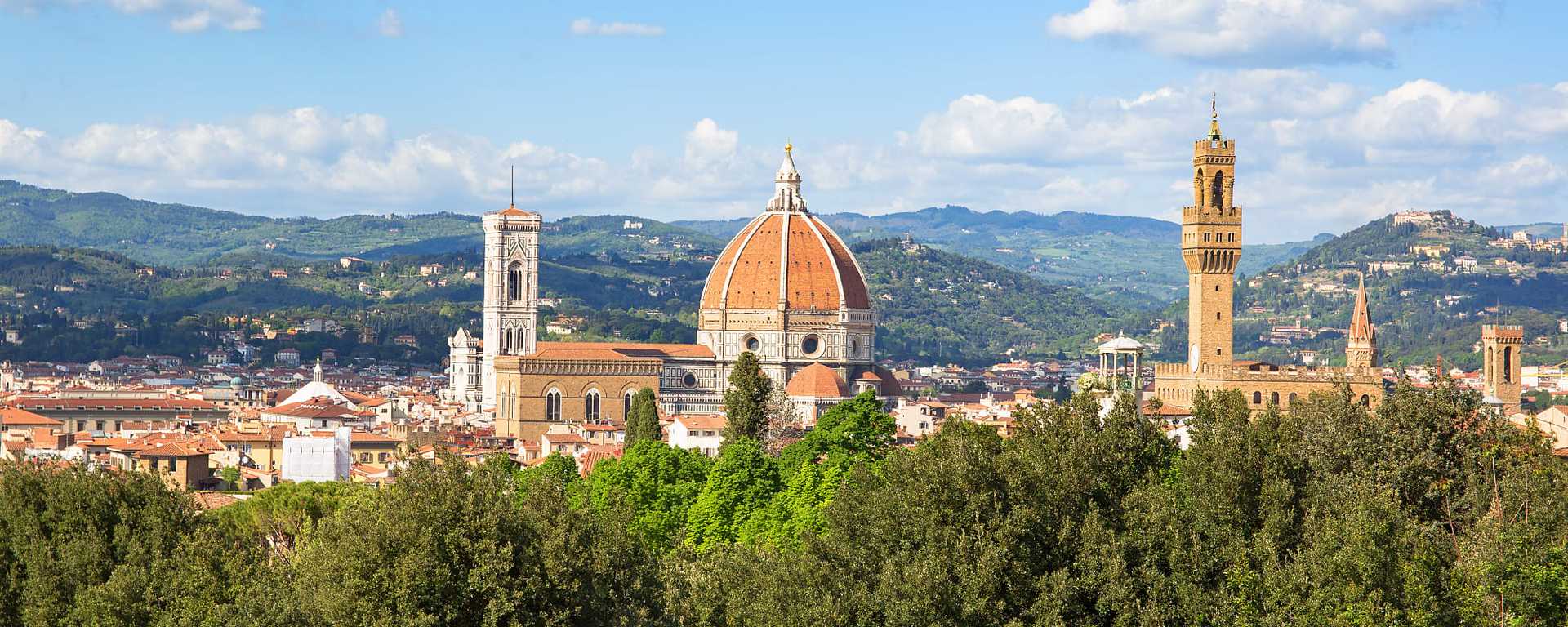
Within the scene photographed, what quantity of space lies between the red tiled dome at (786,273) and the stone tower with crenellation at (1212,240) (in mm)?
40756

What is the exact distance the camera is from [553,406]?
114 m

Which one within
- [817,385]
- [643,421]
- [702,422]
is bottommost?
[702,422]

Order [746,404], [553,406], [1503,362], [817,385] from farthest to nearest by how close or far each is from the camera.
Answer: [553,406] → [817,385] → [1503,362] → [746,404]

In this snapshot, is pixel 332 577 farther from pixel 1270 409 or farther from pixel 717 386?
pixel 717 386

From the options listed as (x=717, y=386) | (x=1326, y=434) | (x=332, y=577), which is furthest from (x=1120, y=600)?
(x=717, y=386)

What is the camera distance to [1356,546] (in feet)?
130

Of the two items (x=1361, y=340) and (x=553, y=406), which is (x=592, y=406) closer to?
(x=553, y=406)

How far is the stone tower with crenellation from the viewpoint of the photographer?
82.6 meters

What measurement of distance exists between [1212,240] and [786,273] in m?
42.7

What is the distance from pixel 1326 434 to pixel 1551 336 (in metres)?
150

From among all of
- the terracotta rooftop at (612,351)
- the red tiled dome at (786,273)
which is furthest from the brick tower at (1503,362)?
the terracotta rooftop at (612,351)

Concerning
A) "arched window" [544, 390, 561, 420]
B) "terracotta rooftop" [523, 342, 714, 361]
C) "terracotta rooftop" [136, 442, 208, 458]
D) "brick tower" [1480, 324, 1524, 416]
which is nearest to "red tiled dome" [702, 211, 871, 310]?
"terracotta rooftop" [523, 342, 714, 361]

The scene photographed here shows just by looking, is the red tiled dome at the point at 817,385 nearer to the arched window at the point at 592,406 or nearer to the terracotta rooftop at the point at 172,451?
the arched window at the point at 592,406

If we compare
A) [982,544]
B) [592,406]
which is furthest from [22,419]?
[982,544]
